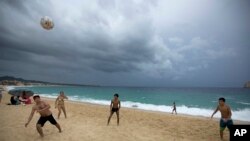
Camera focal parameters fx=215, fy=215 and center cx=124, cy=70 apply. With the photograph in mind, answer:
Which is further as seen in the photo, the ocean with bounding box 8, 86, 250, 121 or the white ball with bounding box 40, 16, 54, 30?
the ocean with bounding box 8, 86, 250, 121

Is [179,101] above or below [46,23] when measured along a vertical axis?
below

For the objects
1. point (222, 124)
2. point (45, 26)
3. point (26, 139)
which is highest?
point (45, 26)

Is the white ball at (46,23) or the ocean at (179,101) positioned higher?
the white ball at (46,23)

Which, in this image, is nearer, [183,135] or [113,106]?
[183,135]

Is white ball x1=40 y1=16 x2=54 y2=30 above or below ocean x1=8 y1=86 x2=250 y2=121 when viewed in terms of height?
above

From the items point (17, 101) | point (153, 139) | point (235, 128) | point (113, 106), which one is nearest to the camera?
point (235, 128)

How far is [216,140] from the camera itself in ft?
28.7

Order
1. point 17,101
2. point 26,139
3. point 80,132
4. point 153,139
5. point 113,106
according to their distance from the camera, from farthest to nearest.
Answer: point 17,101
point 113,106
point 80,132
point 153,139
point 26,139

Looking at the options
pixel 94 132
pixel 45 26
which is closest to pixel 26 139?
pixel 94 132

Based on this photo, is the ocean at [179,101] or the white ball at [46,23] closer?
the white ball at [46,23]

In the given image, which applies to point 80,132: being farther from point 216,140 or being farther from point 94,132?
point 216,140

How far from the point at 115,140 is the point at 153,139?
1.51m

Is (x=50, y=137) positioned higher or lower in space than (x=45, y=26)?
lower

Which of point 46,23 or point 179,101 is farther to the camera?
point 179,101
